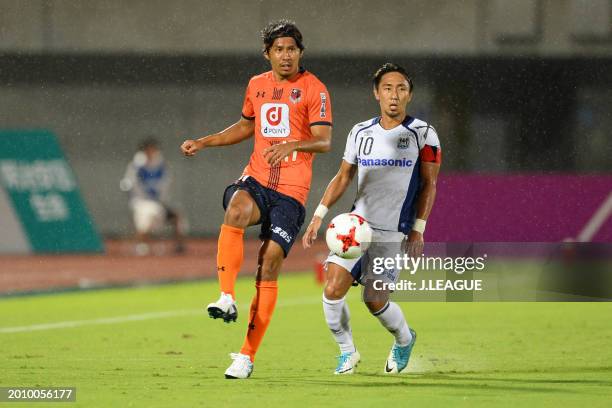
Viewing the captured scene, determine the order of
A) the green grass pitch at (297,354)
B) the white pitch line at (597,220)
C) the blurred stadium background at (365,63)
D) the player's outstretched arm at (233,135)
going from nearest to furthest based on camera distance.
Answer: the green grass pitch at (297,354)
the player's outstretched arm at (233,135)
the white pitch line at (597,220)
the blurred stadium background at (365,63)

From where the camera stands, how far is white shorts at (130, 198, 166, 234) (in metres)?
22.0

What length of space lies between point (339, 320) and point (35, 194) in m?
12.3

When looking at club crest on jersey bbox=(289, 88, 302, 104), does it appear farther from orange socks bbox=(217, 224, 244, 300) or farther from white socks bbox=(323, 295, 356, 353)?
white socks bbox=(323, 295, 356, 353)

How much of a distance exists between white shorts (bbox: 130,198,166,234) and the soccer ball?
1416cm

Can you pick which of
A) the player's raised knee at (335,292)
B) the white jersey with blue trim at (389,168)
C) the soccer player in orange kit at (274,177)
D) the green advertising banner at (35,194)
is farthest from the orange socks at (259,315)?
the green advertising banner at (35,194)

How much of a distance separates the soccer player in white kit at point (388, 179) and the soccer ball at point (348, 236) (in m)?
0.13

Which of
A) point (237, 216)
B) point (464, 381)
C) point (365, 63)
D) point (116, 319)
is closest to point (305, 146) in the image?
point (237, 216)

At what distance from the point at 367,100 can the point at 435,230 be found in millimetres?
6499

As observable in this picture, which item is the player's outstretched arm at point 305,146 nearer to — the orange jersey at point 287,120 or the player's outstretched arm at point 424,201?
the orange jersey at point 287,120

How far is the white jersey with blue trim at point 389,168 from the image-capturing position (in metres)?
8.23

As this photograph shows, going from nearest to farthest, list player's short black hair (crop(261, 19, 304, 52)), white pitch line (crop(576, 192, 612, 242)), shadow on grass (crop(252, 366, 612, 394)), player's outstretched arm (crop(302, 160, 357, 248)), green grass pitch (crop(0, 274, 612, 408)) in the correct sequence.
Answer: green grass pitch (crop(0, 274, 612, 408))
shadow on grass (crop(252, 366, 612, 394))
player's outstretched arm (crop(302, 160, 357, 248))
player's short black hair (crop(261, 19, 304, 52))
white pitch line (crop(576, 192, 612, 242))

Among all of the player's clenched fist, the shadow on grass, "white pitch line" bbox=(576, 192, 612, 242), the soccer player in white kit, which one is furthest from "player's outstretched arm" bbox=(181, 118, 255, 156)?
"white pitch line" bbox=(576, 192, 612, 242)

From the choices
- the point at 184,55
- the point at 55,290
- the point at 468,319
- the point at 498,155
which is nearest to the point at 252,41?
the point at 184,55

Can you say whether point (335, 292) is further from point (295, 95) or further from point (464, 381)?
point (295, 95)
